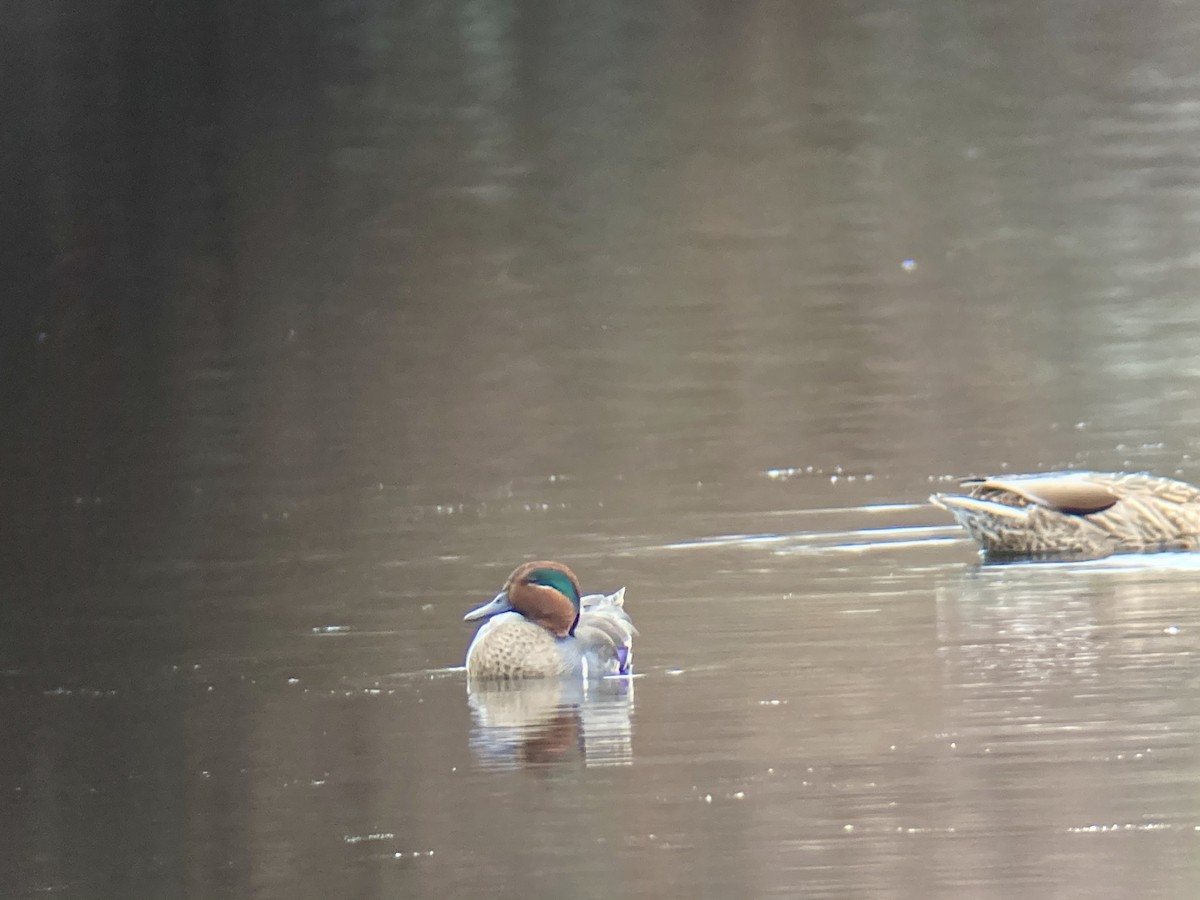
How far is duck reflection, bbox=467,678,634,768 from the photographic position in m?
8.33

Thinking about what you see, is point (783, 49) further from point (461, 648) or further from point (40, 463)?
point (461, 648)

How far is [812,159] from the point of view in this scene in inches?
1160

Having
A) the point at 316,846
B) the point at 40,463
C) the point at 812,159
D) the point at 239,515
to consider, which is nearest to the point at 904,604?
the point at 316,846

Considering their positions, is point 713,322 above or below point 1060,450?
below

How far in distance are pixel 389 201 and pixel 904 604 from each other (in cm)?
1967

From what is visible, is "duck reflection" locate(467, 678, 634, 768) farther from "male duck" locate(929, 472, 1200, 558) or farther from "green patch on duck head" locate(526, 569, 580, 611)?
"male duck" locate(929, 472, 1200, 558)

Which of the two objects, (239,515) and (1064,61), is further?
(1064,61)

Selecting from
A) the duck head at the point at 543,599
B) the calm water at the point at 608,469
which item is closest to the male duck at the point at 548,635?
the duck head at the point at 543,599

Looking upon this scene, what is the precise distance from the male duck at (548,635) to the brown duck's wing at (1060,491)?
2192 mm

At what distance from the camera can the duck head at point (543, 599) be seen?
9.72 metres

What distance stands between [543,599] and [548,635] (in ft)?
0.47

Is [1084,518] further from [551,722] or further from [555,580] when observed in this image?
[551,722]

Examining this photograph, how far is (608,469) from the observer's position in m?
14.6

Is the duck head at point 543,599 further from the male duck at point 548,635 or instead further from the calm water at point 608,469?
the calm water at point 608,469
